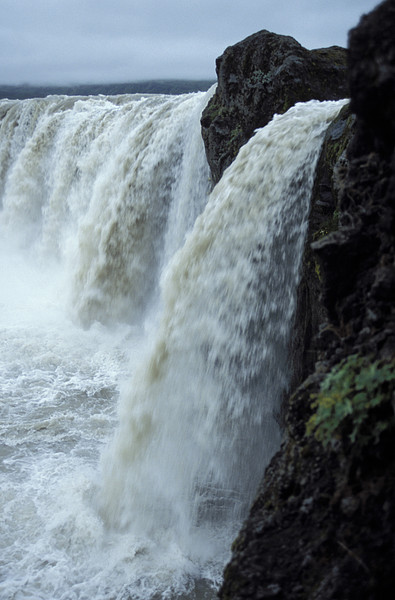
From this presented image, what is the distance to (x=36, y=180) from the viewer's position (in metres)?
14.1

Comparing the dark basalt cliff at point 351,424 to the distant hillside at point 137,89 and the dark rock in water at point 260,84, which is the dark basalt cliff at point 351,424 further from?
the distant hillside at point 137,89

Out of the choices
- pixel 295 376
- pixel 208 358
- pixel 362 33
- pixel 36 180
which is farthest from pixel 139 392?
pixel 36 180

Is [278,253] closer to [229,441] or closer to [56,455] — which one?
[229,441]

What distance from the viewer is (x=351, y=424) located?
2414 mm

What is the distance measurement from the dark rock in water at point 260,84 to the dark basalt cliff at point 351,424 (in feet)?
15.0

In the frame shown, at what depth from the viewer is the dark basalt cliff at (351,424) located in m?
2.20

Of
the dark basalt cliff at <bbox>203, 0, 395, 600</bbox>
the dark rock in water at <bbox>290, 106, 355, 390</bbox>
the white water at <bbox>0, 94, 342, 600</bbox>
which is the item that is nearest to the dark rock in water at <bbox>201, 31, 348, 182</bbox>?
the white water at <bbox>0, 94, 342, 600</bbox>

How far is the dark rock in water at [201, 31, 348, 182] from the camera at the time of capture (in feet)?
23.1

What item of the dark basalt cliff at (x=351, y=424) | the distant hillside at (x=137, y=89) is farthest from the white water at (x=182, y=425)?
the distant hillside at (x=137, y=89)

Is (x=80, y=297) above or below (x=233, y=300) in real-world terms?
below

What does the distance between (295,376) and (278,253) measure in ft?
3.53

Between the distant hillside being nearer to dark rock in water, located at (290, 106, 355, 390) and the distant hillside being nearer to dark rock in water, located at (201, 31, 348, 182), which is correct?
dark rock in water, located at (201, 31, 348, 182)

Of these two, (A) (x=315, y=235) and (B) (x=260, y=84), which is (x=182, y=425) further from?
(B) (x=260, y=84)

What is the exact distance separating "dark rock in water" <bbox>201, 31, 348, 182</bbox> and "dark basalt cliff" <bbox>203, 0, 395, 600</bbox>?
457cm
